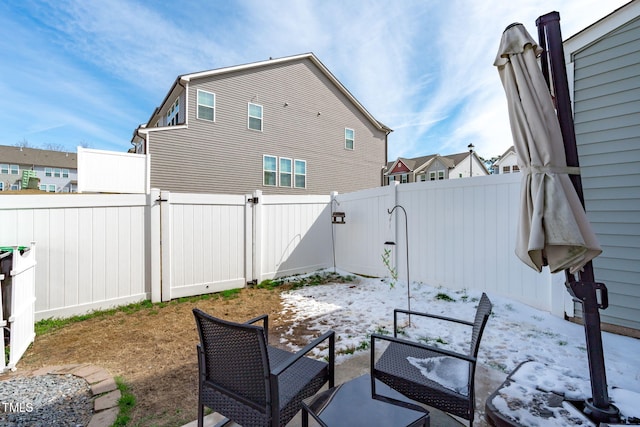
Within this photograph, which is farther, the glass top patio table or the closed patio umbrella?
the glass top patio table

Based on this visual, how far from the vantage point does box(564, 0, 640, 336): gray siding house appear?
3.16 meters

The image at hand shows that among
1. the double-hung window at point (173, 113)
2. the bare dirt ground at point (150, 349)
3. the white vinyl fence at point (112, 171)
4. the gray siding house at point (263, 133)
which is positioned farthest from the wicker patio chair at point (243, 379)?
the double-hung window at point (173, 113)

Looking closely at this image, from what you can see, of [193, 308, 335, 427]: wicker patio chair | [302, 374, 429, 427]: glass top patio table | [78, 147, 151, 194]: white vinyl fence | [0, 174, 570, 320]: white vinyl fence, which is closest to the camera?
[193, 308, 335, 427]: wicker patio chair

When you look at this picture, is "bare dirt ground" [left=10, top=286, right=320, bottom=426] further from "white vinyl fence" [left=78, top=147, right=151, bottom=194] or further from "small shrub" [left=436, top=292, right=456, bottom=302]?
"white vinyl fence" [left=78, top=147, right=151, bottom=194]

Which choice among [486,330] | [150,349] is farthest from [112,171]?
[486,330]

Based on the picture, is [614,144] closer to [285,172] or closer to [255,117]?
[285,172]

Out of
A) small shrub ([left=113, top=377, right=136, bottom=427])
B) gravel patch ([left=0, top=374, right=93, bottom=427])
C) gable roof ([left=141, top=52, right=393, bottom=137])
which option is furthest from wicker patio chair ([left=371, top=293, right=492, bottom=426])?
gable roof ([left=141, top=52, right=393, bottom=137])

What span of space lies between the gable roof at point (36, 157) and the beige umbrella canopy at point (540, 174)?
3777cm

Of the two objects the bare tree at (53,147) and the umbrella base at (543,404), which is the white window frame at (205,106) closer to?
the umbrella base at (543,404)

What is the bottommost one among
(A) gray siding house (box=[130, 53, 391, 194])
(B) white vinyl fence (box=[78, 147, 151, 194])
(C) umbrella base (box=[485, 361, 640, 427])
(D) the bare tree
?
(C) umbrella base (box=[485, 361, 640, 427])

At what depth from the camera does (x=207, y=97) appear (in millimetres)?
10273

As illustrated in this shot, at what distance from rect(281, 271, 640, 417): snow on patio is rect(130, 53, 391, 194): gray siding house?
683 cm

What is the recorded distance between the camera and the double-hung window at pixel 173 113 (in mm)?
11016

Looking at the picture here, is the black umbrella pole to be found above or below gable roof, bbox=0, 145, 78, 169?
below
